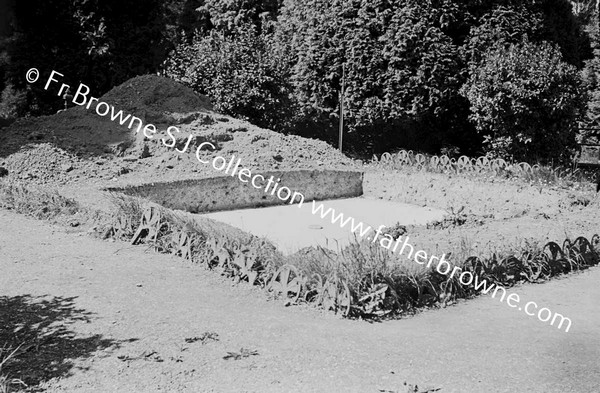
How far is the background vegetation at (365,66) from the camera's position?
1276 centimetres

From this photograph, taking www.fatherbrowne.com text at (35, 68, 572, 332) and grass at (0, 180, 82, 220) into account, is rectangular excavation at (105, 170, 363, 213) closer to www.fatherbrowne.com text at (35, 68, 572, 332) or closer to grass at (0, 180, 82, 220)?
www.fatherbrowne.com text at (35, 68, 572, 332)

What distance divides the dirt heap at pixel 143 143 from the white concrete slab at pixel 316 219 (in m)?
0.97

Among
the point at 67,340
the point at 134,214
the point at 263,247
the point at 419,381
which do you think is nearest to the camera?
the point at 419,381

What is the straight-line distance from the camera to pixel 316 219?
33.7 ft

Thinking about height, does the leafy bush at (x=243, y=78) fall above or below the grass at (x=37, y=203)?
above

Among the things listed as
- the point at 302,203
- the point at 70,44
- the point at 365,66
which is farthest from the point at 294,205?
the point at 70,44

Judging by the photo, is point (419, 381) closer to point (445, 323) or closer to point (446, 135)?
point (445, 323)

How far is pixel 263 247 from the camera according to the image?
6293 millimetres

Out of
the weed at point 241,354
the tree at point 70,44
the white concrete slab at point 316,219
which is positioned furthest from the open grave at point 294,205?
the tree at point 70,44

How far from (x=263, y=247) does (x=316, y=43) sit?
9.82m

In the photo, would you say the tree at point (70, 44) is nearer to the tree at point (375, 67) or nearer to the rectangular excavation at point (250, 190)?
the tree at point (375, 67)

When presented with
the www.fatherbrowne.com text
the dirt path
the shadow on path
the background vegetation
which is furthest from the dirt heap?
the shadow on path

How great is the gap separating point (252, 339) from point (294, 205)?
7298 millimetres

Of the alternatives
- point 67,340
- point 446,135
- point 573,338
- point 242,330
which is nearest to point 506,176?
point 446,135
